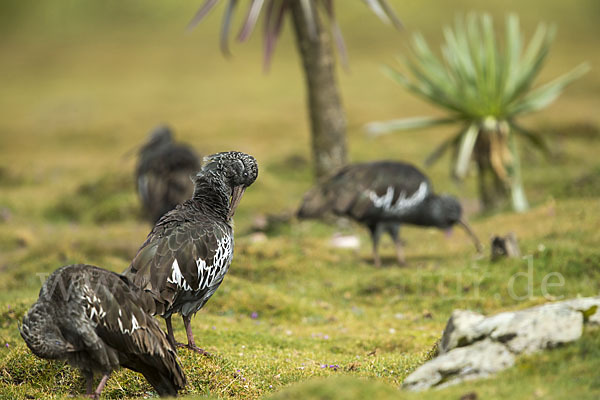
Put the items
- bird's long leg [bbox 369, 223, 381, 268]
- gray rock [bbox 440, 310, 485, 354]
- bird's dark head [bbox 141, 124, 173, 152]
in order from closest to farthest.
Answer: gray rock [bbox 440, 310, 485, 354] → bird's long leg [bbox 369, 223, 381, 268] → bird's dark head [bbox 141, 124, 173, 152]

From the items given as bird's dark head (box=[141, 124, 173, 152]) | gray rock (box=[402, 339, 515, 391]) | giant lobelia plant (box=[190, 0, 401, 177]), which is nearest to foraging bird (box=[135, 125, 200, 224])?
bird's dark head (box=[141, 124, 173, 152])

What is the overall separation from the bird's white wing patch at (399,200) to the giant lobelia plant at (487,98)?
8.52 feet

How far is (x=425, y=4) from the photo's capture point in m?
82.4

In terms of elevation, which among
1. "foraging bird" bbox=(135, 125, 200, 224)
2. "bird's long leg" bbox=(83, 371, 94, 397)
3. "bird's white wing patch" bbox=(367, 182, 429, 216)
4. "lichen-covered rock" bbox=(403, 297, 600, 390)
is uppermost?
"foraging bird" bbox=(135, 125, 200, 224)

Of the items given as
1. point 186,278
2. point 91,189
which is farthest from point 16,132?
point 186,278

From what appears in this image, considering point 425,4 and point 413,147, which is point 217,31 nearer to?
point 425,4

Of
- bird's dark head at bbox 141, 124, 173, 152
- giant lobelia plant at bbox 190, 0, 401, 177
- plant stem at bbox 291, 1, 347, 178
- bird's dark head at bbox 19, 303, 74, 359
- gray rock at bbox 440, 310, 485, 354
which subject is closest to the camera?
gray rock at bbox 440, 310, 485, 354

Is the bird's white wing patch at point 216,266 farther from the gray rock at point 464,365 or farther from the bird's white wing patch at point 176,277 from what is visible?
the gray rock at point 464,365

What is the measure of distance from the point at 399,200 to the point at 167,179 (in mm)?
4529

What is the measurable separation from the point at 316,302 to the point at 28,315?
21.1 feet

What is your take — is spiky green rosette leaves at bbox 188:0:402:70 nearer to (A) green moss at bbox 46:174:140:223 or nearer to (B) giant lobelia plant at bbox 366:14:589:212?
(B) giant lobelia plant at bbox 366:14:589:212

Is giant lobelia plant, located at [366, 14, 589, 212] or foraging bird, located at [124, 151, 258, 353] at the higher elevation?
giant lobelia plant, located at [366, 14, 589, 212]

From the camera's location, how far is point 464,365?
6.34 metres

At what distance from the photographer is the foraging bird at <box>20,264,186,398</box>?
6.80 m
